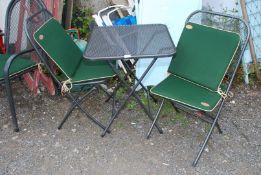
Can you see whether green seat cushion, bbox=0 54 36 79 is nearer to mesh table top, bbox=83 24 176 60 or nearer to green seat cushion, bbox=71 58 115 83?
green seat cushion, bbox=71 58 115 83

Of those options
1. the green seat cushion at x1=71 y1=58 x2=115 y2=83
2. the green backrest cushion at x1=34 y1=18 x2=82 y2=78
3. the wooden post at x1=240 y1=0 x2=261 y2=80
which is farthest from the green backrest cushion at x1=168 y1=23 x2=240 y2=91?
the wooden post at x1=240 y1=0 x2=261 y2=80

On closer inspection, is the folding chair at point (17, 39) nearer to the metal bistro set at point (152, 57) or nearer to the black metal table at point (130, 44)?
the metal bistro set at point (152, 57)

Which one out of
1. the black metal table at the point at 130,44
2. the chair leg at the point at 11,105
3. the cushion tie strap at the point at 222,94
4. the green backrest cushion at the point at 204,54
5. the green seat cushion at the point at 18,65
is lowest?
the chair leg at the point at 11,105

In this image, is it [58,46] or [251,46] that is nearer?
[58,46]

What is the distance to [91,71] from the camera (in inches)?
129

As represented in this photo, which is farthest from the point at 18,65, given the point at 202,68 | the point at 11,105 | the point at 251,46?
the point at 251,46

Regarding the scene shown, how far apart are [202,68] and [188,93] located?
0.29 metres

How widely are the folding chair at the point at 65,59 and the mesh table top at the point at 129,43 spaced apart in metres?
0.32

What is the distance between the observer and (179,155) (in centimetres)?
313

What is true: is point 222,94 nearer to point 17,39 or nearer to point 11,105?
point 11,105

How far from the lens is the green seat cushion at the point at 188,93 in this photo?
9.45 ft

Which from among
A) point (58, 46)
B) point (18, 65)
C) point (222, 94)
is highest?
point (58, 46)

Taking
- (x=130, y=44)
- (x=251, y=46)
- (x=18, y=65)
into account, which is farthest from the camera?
(x=251, y=46)

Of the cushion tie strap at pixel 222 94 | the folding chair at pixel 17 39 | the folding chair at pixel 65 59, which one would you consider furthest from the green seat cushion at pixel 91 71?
the cushion tie strap at pixel 222 94
